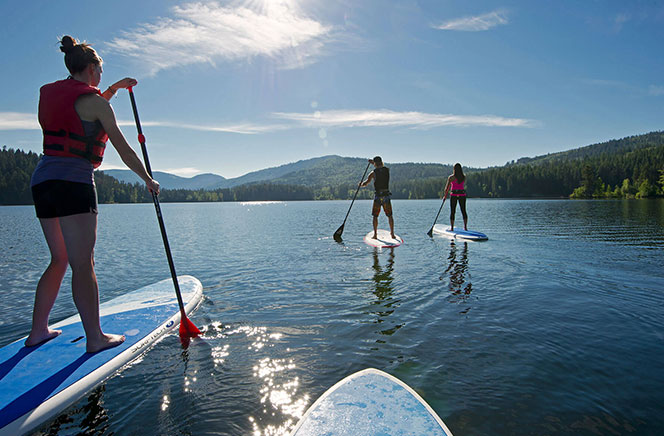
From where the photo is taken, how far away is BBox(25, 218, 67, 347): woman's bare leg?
3.99 meters

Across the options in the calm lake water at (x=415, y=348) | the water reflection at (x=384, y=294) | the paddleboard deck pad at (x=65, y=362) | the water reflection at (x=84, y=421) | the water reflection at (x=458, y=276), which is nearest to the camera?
the paddleboard deck pad at (x=65, y=362)

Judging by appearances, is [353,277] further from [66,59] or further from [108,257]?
[108,257]

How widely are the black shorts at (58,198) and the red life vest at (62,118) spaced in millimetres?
358

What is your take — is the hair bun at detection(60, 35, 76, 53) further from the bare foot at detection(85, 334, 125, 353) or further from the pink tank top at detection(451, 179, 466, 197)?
Answer: the pink tank top at detection(451, 179, 466, 197)

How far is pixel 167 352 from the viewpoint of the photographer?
4961 millimetres

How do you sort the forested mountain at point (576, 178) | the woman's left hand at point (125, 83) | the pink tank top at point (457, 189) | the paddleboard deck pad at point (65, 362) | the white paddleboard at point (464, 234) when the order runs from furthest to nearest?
the forested mountain at point (576, 178) → the pink tank top at point (457, 189) → the white paddleboard at point (464, 234) → the woman's left hand at point (125, 83) → the paddleboard deck pad at point (65, 362)

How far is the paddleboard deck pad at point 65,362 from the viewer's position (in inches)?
125

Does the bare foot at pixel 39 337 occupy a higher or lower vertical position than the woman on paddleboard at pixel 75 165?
lower

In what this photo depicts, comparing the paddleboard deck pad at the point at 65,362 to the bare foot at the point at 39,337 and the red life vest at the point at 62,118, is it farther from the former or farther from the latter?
the red life vest at the point at 62,118

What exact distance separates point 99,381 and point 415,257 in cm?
1022

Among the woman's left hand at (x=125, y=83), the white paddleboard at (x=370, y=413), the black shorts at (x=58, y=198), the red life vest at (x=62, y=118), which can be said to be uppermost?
the woman's left hand at (x=125, y=83)

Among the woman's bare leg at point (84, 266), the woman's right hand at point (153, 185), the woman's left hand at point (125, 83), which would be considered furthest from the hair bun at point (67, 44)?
the woman's bare leg at point (84, 266)

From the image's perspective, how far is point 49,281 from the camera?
4.18 metres

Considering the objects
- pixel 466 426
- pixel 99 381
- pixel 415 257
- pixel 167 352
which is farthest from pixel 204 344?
pixel 415 257
